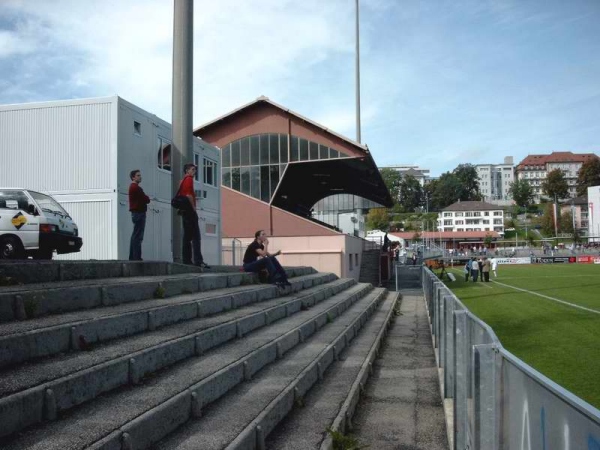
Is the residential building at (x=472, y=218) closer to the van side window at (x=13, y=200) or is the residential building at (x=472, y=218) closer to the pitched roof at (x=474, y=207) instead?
the pitched roof at (x=474, y=207)

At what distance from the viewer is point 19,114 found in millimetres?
14555

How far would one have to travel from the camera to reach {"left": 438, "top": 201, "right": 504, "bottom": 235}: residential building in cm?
14900

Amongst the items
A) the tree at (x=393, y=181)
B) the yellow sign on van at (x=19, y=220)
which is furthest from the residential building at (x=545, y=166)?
the yellow sign on van at (x=19, y=220)

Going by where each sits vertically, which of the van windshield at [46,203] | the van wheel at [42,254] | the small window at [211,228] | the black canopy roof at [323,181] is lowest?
the van wheel at [42,254]

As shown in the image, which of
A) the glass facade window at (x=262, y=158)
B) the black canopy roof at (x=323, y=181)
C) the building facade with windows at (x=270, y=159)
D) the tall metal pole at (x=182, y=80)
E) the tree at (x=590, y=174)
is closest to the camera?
the tall metal pole at (x=182, y=80)

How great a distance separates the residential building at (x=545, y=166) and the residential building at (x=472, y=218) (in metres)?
40.2

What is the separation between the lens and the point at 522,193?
577 ft

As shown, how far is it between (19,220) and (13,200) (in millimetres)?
564

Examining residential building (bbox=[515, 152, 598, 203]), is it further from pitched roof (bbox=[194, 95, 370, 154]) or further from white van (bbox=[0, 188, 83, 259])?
white van (bbox=[0, 188, 83, 259])

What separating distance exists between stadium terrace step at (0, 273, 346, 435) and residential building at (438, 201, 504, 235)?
487ft

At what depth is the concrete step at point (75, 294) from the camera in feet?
17.0

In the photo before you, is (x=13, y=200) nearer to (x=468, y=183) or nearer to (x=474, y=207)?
(x=474, y=207)

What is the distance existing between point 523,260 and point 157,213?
6376 cm

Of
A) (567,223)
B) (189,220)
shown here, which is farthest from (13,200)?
(567,223)
